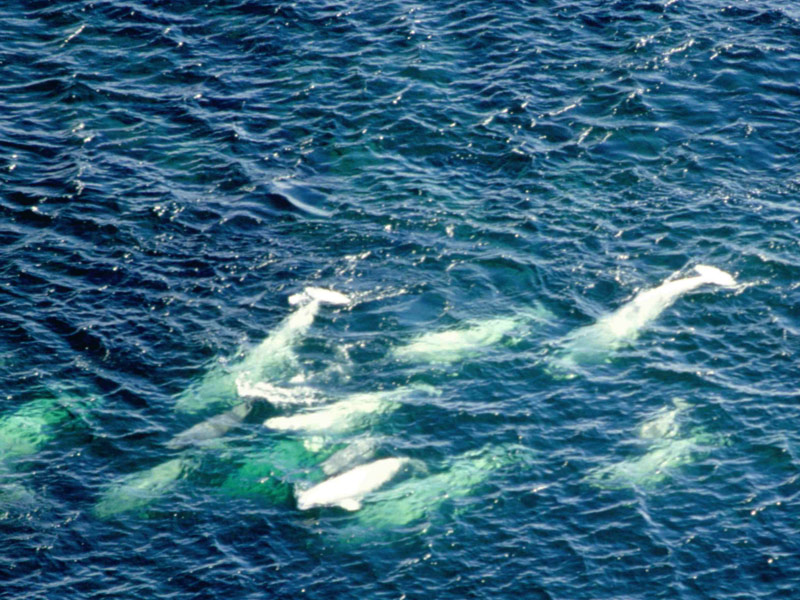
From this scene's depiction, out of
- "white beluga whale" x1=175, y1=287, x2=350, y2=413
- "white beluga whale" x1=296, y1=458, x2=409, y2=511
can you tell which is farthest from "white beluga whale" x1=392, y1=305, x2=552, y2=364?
"white beluga whale" x1=296, y1=458, x2=409, y2=511

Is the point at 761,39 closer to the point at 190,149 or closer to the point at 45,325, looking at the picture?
the point at 190,149

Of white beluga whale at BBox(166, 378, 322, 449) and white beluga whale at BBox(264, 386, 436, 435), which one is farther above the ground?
white beluga whale at BBox(166, 378, 322, 449)

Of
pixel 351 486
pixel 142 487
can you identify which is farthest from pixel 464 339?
pixel 142 487

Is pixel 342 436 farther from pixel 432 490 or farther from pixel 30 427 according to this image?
pixel 30 427

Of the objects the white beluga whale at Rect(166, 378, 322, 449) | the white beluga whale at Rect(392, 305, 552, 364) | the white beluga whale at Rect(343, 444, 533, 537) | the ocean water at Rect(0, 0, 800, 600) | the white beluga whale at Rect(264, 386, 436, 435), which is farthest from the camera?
the white beluga whale at Rect(392, 305, 552, 364)

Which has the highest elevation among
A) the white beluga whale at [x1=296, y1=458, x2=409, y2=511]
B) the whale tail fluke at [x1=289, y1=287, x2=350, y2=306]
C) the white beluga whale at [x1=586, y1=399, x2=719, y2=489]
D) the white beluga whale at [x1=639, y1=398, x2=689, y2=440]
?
the whale tail fluke at [x1=289, y1=287, x2=350, y2=306]

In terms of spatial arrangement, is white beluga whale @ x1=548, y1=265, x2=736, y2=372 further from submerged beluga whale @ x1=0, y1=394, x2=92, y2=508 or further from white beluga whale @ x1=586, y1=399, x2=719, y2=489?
submerged beluga whale @ x1=0, y1=394, x2=92, y2=508
